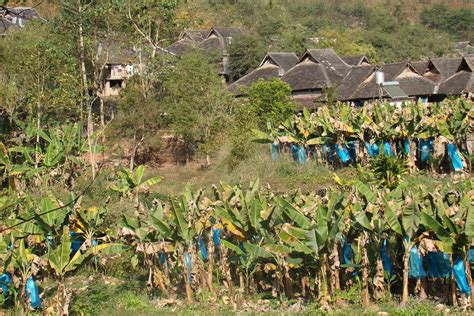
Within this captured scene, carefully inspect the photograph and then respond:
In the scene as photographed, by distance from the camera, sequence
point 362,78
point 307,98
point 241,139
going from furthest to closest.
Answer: point 307,98 < point 362,78 < point 241,139

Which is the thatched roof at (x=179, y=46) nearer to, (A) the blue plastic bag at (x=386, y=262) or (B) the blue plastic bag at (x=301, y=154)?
(B) the blue plastic bag at (x=301, y=154)

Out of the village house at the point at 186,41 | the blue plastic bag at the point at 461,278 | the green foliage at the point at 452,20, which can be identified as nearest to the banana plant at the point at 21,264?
the blue plastic bag at the point at 461,278

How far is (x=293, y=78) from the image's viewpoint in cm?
3200

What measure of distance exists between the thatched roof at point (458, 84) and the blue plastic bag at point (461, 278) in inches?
901

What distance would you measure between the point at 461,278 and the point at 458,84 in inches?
954

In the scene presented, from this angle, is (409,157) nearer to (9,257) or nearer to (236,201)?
(236,201)

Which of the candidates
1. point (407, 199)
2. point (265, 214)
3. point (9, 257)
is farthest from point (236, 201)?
point (9, 257)

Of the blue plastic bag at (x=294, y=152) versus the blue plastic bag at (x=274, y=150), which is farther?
the blue plastic bag at (x=274, y=150)

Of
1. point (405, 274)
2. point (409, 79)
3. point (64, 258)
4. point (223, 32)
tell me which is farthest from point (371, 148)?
point (223, 32)

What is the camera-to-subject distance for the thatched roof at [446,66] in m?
32.6

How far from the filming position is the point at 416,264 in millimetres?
8188

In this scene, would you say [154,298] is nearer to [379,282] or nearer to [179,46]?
→ [379,282]


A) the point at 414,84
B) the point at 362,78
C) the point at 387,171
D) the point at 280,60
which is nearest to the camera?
the point at 387,171

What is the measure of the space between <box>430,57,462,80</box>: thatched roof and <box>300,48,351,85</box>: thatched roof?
4580mm
